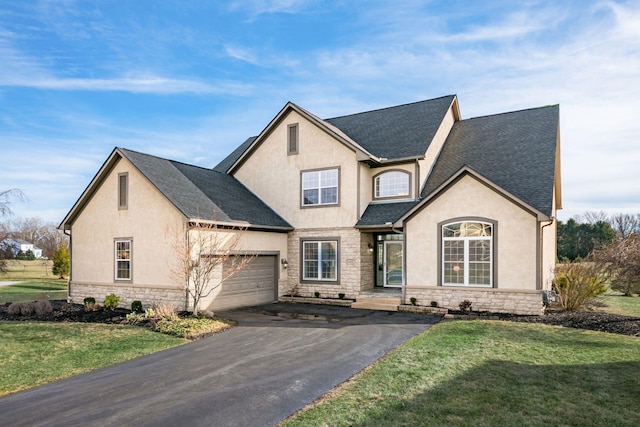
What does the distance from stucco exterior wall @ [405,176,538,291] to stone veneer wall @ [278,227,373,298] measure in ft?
8.20

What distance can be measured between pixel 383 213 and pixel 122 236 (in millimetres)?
10694

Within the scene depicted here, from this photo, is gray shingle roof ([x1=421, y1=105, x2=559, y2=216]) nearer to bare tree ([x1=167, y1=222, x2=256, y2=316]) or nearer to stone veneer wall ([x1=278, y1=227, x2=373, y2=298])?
stone veneer wall ([x1=278, y1=227, x2=373, y2=298])

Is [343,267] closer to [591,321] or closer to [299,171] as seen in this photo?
[299,171]

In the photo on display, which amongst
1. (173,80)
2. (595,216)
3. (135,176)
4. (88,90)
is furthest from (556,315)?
(595,216)

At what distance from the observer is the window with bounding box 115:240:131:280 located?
15.7m

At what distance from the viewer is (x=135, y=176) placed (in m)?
15.6

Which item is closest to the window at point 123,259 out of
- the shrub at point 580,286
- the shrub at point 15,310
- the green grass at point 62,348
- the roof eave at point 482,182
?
the shrub at point 15,310

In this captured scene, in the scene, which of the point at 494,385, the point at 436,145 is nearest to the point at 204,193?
the point at 436,145

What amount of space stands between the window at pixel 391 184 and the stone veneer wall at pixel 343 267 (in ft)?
6.89

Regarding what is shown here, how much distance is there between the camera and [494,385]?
21.9ft

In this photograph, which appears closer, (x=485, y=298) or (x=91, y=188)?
(x=485, y=298)

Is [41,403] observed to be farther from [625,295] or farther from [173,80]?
[625,295]

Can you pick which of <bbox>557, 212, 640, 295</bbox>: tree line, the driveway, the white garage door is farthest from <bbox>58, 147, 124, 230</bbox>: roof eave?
<bbox>557, 212, 640, 295</bbox>: tree line

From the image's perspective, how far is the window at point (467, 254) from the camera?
14.0 metres
